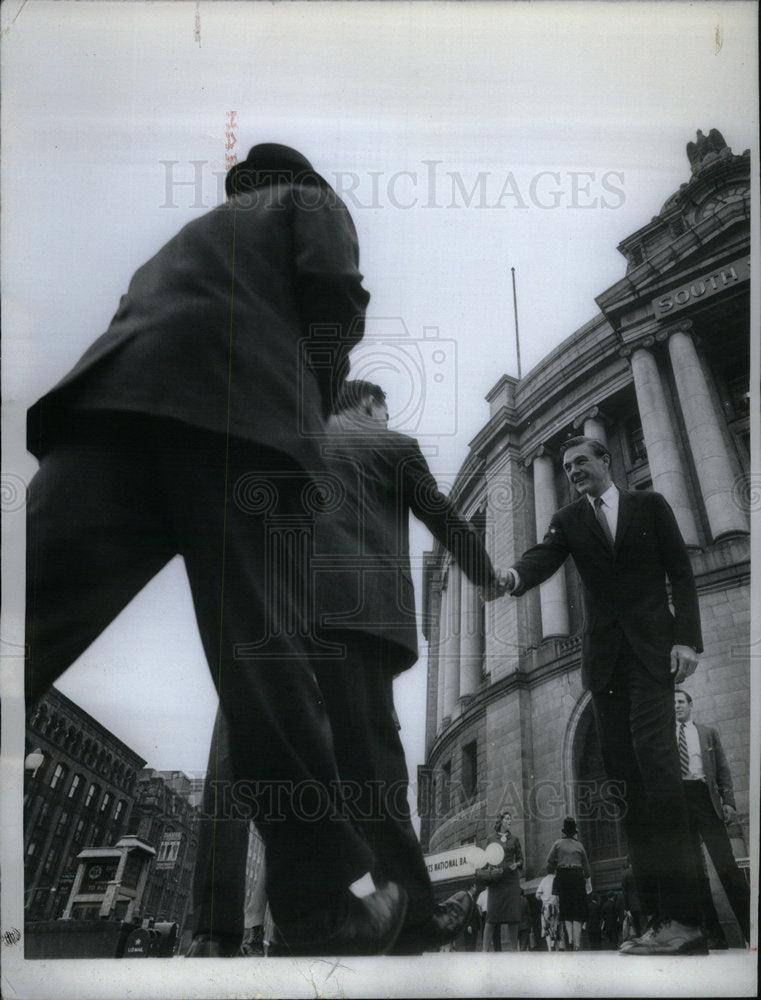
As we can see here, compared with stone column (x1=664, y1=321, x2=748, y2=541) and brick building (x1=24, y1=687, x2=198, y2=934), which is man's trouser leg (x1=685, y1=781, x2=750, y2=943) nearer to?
stone column (x1=664, y1=321, x2=748, y2=541)

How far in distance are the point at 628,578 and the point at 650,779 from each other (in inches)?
43.2

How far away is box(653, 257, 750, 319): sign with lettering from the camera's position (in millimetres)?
5328

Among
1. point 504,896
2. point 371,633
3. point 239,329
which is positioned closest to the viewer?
point 239,329

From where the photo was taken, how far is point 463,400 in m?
5.30

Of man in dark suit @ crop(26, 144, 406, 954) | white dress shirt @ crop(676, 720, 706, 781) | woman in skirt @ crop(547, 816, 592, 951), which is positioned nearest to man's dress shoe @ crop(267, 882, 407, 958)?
man in dark suit @ crop(26, 144, 406, 954)

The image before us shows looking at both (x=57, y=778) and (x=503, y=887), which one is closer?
(x=503, y=887)

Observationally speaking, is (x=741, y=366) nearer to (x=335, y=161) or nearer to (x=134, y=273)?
(x=335, y=161)

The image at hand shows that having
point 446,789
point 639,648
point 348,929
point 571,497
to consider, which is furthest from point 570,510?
point 348,929

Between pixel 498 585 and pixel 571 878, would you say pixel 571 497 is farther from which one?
pixel 571 878

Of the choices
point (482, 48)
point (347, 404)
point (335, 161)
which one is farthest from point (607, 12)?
point (347, 404)

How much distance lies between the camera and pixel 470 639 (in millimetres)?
5031

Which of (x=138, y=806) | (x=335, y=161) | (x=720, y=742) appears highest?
(x=335, y=161)

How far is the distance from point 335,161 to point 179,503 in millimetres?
2431

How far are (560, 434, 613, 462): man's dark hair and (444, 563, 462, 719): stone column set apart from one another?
1013 millimetres
